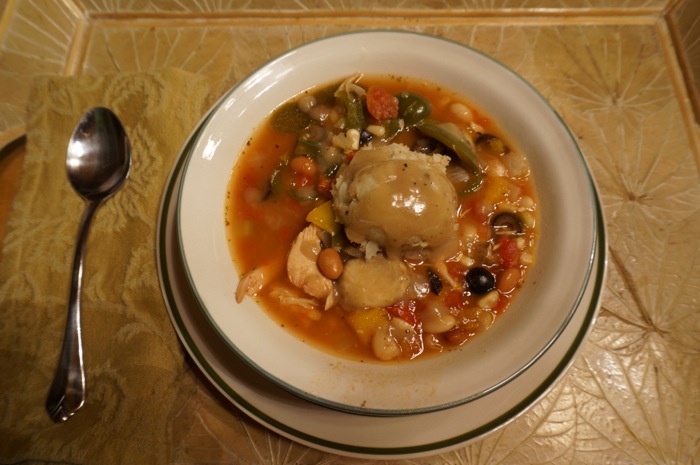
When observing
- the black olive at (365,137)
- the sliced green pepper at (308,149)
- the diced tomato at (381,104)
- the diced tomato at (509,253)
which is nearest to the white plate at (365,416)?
the diced tomato at (509,253)

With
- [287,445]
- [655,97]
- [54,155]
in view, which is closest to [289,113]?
[54,155]

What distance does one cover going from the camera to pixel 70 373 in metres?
2.57

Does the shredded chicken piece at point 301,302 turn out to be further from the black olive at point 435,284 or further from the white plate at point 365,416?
the black olive at point 435,284

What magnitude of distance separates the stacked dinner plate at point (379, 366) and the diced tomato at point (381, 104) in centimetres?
36

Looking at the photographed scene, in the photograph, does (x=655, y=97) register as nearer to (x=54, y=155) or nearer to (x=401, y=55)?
(x=401, y=55)

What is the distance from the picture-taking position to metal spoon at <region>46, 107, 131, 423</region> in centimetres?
268

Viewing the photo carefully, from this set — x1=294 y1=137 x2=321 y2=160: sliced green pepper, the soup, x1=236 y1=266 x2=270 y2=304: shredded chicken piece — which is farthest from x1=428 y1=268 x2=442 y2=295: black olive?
x1=294 y1=137 x2=321 y2=160: sliced green pepper

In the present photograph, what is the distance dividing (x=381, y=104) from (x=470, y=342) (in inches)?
68.0

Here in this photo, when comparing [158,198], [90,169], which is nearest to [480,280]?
[158,198]

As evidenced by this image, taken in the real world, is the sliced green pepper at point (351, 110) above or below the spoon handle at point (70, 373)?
above

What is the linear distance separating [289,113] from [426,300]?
1.64m

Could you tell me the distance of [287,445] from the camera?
2660mm

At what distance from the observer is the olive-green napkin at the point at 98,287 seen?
249 centimetres

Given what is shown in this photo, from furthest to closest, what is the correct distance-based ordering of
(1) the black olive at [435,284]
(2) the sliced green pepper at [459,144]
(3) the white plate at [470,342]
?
1. (2) the sliced green pepper at [459,144]
2. (1) the black olive at [435,284]
3. (3) the white plate at [470,342]
